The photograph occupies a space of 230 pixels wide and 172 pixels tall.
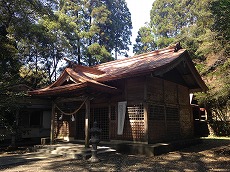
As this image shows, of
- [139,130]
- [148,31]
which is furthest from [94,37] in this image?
[139,130]

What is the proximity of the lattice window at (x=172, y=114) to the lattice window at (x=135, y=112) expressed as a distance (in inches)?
89.1

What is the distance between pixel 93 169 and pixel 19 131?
8.38 metres

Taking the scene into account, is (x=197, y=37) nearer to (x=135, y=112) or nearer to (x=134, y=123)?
(x=135, y=112)

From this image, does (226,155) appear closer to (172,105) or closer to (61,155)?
(172,105)

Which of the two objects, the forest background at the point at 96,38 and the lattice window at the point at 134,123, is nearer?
the lattice window at the point at 134,123

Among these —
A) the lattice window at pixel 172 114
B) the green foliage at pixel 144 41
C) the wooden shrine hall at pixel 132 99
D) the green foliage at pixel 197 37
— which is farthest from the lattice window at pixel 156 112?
the green foliage at pixel 144 41

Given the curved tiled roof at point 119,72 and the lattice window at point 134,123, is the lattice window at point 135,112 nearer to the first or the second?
the lattice window at point 134,123

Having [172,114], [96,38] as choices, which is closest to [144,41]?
[96,38]

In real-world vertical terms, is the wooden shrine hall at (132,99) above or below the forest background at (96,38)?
below

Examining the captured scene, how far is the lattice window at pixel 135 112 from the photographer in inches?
427

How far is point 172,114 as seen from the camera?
42.3 feet

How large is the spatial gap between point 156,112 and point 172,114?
190cm

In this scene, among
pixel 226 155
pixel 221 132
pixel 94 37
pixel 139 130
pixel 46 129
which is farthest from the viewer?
pixel 94 37

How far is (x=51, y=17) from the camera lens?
16.7m
